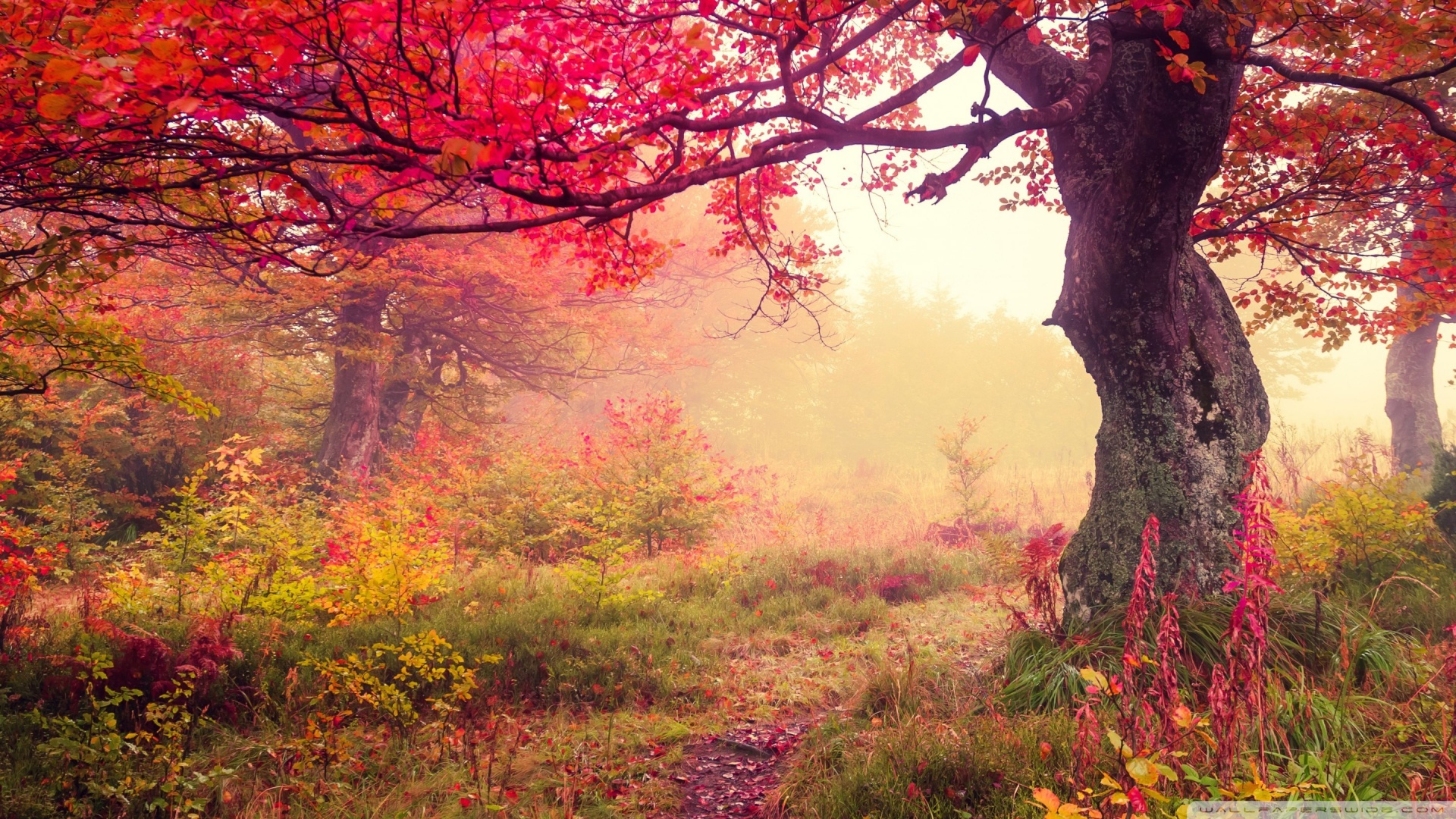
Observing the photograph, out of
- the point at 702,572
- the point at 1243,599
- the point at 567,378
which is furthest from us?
the point at 567,378

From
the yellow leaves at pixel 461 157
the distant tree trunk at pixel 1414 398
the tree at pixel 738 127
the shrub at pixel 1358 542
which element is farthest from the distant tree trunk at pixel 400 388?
the distant tree trunk at pixel 1414 398

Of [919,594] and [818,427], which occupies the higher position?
[818,427]

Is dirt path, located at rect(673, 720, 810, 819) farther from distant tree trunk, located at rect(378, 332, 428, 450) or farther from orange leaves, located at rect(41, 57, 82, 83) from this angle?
distant tree trunk, located at rect(378, 332, 428, 450)

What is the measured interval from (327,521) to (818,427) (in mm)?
24581

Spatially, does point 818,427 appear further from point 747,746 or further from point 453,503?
point 747,746

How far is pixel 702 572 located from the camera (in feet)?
28.7

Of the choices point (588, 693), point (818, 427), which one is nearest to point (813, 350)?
point (818, 427)

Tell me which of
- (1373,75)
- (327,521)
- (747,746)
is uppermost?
(1373,75)

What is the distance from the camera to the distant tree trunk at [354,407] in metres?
12.4

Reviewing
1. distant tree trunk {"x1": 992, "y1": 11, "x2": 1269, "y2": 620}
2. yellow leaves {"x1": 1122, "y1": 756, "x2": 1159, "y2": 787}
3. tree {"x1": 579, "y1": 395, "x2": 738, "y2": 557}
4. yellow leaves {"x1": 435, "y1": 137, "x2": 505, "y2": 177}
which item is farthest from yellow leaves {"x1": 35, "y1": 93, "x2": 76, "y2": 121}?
tree {"x1": 579, "y1": 395, "x2": 738, "y2": 557}

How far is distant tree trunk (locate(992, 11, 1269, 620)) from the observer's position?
4.66 metres

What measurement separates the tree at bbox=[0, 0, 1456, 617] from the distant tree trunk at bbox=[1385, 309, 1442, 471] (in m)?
7.98

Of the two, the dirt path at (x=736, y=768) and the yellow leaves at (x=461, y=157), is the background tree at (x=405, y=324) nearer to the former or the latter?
the dirt path at (x=736, y=768)

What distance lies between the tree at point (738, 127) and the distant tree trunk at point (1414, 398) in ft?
26.2
